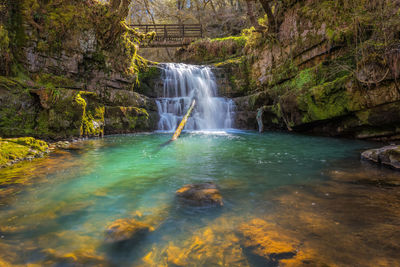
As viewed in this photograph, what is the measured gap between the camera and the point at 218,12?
92.3 ft

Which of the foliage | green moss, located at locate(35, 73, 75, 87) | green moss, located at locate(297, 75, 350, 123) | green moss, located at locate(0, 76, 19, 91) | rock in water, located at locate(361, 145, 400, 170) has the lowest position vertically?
rock in water, located at locate(361, 145, 400, 170)

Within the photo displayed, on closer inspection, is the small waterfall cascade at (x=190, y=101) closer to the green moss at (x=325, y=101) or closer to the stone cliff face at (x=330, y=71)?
the stone cliff face at (x=330, y=71)

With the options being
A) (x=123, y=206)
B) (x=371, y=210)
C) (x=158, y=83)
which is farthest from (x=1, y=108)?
(x=371, y=210)

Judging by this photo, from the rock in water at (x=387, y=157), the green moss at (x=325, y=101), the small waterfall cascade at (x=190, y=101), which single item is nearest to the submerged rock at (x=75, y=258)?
the rock in water at (x=387, y=157)

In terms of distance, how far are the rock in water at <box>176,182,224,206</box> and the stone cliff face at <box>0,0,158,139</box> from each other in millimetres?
7725

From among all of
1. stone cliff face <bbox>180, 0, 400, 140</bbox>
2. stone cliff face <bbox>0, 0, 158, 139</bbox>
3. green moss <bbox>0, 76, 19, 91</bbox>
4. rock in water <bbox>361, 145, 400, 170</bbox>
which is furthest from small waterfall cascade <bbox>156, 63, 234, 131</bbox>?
rock in water <bbox>361, 145, 400, 170</bbox>

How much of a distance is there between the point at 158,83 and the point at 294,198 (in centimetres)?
1426

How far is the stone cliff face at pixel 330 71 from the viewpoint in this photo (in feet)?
22.0

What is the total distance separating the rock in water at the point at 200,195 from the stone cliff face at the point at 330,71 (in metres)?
6.77

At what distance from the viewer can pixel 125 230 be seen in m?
2.30

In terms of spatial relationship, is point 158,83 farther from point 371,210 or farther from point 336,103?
point 371,210

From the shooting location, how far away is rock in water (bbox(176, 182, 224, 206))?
2.90m

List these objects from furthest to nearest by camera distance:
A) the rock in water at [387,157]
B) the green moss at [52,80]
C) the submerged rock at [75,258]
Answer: the green moss at [52,80], the rock in water at [387,157], the submerged rock at [75,258]

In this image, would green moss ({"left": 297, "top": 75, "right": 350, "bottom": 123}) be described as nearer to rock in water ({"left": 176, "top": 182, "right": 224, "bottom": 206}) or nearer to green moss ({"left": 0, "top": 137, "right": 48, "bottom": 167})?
rock in water ({"left": 176, "top": 182, "right": 224, "bottom": 206})
